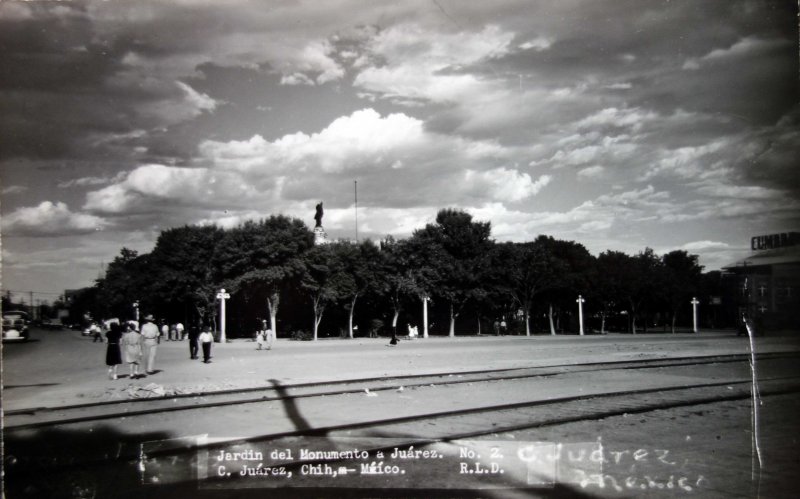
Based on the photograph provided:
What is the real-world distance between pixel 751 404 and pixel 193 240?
31575 mm

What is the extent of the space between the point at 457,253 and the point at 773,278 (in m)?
42.6

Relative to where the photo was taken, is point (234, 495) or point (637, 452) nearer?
point (234, 495)

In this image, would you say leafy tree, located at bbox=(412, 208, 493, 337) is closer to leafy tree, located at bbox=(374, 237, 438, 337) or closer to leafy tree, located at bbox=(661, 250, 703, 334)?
leafy tree, located at bbox=(374, 237, 438, 337)

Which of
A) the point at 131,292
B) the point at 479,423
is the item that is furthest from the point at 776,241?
the point at 131,292

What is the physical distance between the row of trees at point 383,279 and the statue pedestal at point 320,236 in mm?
896

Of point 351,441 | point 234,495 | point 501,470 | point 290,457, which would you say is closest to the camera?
point 234,495

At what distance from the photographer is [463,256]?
5253 centimetres

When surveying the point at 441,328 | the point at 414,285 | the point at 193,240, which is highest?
the point at 193,240

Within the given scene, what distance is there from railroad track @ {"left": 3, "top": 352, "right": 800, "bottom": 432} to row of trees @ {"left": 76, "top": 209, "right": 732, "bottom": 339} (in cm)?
1815

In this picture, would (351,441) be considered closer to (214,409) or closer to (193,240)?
(214,409)

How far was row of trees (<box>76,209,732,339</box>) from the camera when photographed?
3597 centimetres

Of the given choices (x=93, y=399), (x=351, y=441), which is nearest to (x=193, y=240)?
(x=93, y=399)

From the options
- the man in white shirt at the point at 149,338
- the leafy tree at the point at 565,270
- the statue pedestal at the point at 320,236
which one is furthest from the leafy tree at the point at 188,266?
the leafy tree at the point at 565,270

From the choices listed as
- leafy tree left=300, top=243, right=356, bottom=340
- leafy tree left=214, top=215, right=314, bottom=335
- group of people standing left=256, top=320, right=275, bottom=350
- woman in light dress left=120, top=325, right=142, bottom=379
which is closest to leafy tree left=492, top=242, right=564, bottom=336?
leafy tree left=300, top=243, right=356, bottom=340
